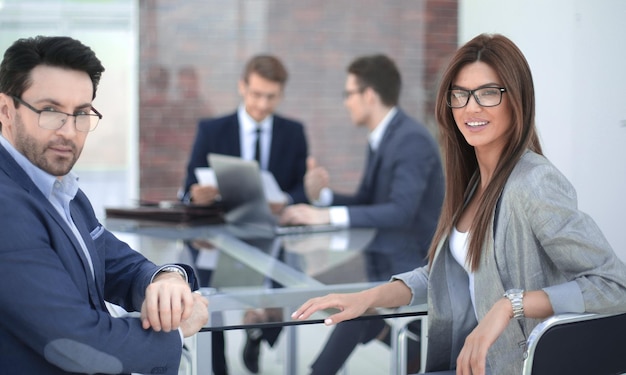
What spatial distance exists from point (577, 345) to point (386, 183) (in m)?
2.31

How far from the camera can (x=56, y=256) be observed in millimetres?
1619

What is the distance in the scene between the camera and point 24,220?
158cm

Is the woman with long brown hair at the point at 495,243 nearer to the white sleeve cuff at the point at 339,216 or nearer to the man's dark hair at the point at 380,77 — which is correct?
the white sleeve cuff at the point at 339,216

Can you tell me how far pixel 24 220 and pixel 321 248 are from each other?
195 cm

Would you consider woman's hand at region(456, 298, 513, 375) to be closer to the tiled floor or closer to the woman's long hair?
the woman's long hair

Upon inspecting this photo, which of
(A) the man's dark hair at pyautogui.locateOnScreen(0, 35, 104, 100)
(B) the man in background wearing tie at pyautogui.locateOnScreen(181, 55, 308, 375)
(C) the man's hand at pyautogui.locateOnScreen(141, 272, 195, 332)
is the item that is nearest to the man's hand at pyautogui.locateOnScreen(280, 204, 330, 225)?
(B) the man in background wearing tie at pyautogui.locateOnScreen(181, 55, 308, 375)

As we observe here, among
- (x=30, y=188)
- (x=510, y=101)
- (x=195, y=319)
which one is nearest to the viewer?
(x=30, y=188)

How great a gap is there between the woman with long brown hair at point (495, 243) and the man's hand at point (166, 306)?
50 centimetres

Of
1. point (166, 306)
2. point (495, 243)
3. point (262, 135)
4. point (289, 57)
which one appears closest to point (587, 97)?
point (495, 243)

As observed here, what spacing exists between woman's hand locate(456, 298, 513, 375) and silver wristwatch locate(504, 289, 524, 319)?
1cm

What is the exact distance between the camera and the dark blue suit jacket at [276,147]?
501cm

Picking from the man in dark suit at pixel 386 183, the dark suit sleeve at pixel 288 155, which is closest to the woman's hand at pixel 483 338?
the man in dark suit at pixel 386 183

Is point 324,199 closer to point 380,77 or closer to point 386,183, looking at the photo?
point 386,183

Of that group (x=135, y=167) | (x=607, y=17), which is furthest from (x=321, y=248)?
(x=135, y=167)
